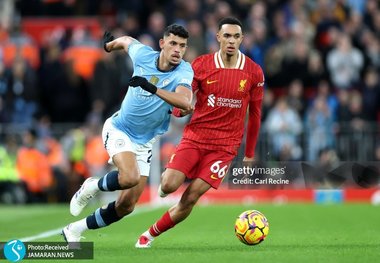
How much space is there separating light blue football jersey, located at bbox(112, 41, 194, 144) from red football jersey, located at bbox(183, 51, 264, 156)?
0.42m

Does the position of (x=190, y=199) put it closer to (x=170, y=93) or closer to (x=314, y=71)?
(x=170, y=93)

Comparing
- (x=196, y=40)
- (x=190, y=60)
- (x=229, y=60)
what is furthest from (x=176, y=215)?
(x=196, y=40)

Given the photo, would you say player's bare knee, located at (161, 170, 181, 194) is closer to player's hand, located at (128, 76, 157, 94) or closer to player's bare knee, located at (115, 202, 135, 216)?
player's bare knee, located at (115, 202, 135, 216)

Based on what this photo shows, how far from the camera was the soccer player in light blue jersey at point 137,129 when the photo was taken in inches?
441

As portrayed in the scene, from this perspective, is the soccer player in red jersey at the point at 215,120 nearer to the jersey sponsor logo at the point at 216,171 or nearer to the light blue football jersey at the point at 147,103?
the jersey sponsor logo at the point at 216,171

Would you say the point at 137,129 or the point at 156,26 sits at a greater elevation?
the point at 156,26

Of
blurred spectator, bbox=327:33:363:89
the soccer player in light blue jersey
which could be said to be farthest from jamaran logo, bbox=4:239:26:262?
blurred spectator, bbox=327:33:363:89

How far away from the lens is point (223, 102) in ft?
38.4

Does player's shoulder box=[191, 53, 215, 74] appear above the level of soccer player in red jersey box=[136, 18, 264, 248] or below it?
above

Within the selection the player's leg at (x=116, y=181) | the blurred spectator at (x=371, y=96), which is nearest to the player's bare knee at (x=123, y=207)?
the player's leg at (x=116, y=181)

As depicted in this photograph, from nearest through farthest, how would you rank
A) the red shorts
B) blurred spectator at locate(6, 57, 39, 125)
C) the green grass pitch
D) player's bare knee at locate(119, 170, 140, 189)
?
the green grass pitch
player's bare knee at locate(119, 170, 140, 189)
the red shorts
blurred spectator at locate(6, 57, 39, 125)

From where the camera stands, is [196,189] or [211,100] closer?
[196,189]

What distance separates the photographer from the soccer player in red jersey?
37.7 feet

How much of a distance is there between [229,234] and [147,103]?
9.71ft
